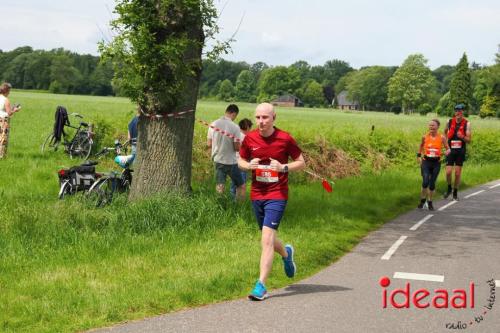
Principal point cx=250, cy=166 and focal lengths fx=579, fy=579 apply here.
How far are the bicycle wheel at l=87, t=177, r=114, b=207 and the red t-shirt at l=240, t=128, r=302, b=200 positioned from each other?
4.10 meters

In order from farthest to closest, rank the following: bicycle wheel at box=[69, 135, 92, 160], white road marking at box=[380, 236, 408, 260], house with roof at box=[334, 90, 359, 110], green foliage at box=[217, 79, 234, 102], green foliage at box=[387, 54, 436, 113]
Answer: house with roof at box=[334, 90, 359, 110] → green foliage at box=[217, 79, 234, 102] → green foliage at box=[387, 54, 436, 113] → bicycle wheel at box=[69, 135, 92, 160] → white road marking at box=[380, 236, 408, 260]

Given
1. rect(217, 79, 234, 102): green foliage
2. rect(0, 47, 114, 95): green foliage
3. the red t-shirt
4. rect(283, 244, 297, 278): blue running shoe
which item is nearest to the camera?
the red t-shirt

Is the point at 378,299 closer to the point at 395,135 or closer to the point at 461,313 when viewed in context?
the point at 461,313

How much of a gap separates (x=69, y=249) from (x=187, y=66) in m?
3.73

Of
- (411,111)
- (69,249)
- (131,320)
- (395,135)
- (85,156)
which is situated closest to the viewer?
(131,320)

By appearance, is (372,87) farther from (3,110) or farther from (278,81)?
(3,110)

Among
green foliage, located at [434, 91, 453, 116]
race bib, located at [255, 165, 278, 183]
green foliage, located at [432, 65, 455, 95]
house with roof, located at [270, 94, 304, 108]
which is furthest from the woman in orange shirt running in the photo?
green foliage, located at [432, 65, 455, 95]

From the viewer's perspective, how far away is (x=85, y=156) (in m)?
17.0

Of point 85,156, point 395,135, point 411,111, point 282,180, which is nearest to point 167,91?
point 282,180

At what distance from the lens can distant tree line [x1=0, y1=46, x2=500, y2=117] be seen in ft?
373

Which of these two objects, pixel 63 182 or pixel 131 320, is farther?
pixel 63 182

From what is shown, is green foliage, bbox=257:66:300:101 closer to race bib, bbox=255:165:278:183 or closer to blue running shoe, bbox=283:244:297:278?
blue running shoe, bbox=283:244:297:278

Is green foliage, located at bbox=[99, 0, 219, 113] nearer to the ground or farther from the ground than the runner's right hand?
farther from the ground

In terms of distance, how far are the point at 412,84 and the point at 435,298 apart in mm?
138161
